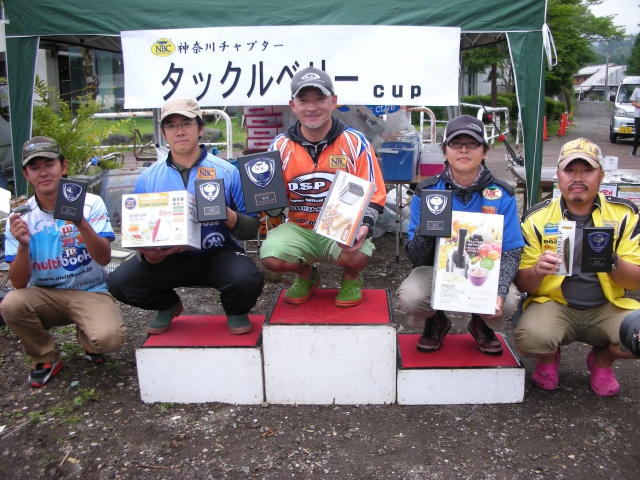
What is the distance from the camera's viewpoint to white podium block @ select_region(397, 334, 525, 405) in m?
2.99

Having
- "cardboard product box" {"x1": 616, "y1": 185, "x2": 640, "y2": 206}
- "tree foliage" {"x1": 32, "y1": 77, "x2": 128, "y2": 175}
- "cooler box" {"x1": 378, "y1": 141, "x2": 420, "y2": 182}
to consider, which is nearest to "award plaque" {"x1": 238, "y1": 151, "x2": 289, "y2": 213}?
"cooler box" {"x1": 378, "y1": 141, "x2": 420, "y2": 182}

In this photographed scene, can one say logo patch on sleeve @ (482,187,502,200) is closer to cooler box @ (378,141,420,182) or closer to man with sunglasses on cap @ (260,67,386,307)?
man with sunglasses on cap @ (260,67,386,307)

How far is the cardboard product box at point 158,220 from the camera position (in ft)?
9.49

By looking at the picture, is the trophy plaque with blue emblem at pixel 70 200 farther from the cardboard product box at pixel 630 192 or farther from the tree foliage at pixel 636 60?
the tree foliage at pixel 636 60

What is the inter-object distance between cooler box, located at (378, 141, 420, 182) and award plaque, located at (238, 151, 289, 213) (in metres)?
2.55

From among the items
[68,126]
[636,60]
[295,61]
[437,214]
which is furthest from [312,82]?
[636,60]

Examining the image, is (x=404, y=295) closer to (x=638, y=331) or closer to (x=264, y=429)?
(x=264, y=429)

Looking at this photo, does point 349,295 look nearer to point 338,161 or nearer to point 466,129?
point 338,161

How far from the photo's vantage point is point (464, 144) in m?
2.94

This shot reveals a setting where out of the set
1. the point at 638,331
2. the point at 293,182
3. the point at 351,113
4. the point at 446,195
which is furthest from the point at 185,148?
the point at 351,113

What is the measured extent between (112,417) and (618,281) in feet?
8.64

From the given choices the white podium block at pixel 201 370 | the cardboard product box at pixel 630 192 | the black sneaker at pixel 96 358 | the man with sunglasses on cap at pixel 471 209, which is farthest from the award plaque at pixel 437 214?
the cardboard product box at pixel 630 192

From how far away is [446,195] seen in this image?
9.14 ft

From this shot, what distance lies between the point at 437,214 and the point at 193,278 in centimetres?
139
